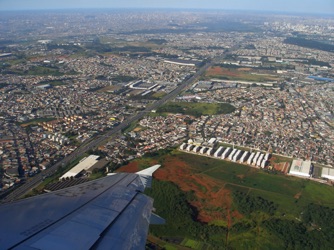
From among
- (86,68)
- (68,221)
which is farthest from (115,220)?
(86,68)

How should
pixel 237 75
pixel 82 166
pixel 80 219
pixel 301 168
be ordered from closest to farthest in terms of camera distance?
pixel 80 219, pixel 82 166, pixel 301 168, pixel 237 75

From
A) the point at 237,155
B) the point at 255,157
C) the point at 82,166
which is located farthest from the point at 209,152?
the point at 82,166

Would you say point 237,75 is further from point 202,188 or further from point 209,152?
point 202,188

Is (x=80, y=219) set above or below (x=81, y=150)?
above

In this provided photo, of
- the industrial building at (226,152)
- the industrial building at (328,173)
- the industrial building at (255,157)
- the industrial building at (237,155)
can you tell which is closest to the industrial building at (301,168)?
the industrial building at (328,173)

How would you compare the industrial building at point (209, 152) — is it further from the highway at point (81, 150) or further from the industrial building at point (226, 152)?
the highway at point (81, 150)

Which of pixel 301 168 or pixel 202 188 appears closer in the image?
pixel 202 188
